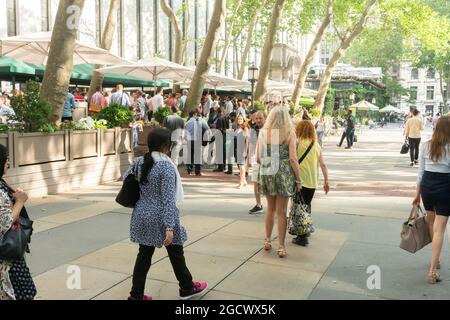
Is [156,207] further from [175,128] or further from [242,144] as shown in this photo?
[175,128]

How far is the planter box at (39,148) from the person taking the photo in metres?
8.80

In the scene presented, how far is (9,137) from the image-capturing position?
28.1 feet

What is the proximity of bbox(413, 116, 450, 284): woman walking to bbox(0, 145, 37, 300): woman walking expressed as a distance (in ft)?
12.2

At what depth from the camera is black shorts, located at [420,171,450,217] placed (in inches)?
195

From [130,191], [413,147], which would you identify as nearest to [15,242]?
[130,191]

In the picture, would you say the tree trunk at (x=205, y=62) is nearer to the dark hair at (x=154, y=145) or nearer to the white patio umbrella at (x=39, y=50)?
the white patio umbrella at (x=39, y=50)

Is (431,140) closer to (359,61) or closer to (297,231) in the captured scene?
(297,231)

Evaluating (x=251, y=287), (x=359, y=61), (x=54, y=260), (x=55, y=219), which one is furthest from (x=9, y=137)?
(x=359, y=61)

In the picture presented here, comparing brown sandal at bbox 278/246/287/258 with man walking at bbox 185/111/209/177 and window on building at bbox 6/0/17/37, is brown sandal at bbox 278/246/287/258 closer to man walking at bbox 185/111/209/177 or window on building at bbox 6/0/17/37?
man walking at bbox 185/111/209/177

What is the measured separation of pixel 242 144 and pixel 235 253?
613 cm

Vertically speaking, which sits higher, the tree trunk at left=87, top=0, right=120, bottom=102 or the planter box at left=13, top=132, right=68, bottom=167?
the tree trunk at left=87, top=0, right=120, bottom=102

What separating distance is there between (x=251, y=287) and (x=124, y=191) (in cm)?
158

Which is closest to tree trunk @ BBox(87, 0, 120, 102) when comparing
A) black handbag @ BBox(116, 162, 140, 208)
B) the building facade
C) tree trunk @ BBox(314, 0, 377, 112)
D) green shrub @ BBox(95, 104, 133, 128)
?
green shrub @ BBox(95, 104, 133, 128)
